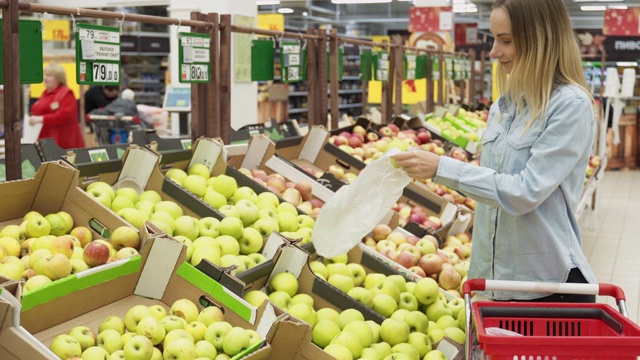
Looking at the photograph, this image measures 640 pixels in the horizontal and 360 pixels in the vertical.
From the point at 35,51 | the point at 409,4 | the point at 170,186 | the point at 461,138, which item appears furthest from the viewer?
the point at 409,4

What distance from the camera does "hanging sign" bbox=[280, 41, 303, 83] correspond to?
4555 mm

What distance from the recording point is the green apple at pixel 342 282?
2.79 m

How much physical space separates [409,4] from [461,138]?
17.0 meters

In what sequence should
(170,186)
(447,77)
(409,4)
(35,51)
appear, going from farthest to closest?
Result: 1. (409,4)
2. (447,77)
3. (170,186)
4. (35,51)

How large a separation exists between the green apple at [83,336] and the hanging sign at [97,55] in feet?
3.76

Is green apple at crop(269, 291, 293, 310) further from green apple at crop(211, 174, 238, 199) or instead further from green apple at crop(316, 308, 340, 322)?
green apple at crop(211, 174, 238, 199)

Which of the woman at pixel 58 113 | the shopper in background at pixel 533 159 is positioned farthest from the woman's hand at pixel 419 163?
the woman at pixel 58 113

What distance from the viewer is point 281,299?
8.07ft

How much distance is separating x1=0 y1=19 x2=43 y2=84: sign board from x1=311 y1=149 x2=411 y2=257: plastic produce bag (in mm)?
1107

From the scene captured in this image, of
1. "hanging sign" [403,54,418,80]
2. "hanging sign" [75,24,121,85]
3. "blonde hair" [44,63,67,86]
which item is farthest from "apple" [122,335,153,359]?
"blonde hair" [44,63,67,86]

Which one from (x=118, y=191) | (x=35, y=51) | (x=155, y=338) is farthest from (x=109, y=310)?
(x=35, y=51)

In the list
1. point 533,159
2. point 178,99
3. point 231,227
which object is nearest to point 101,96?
point 178,99

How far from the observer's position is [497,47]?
6.84 feet

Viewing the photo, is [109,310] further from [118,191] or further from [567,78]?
[567,78]
